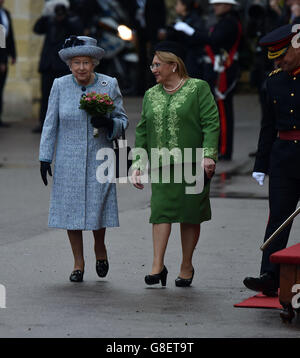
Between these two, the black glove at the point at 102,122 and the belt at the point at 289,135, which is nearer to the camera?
the belt at the point at 289,135

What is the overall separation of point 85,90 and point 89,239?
1.94 metres

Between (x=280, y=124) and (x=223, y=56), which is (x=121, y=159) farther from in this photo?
(x=223, y=56)

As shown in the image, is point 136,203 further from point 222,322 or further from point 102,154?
point 222,322

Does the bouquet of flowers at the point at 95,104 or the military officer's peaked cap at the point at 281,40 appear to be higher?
the military officer's peaked cap at the point at 281,40

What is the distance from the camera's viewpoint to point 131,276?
28.8 feet

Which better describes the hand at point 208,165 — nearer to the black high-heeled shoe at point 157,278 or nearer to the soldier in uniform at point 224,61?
the black high-heeled shoe at point 157,278

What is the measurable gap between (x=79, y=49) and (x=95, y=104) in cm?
44

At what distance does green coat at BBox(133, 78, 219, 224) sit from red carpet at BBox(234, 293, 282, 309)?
31.7 inches

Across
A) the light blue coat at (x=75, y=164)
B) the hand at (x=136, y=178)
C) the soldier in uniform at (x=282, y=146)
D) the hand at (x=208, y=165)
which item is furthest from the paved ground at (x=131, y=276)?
the hand at (x=208, y=165)

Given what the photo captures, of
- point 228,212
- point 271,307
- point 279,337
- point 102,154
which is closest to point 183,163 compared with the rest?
point 102,154

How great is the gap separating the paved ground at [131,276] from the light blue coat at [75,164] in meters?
0.45

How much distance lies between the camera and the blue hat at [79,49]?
336 inches

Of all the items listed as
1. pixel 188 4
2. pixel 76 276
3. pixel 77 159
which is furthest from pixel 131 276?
pixel 188 4

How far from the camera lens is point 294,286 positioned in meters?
7.13
